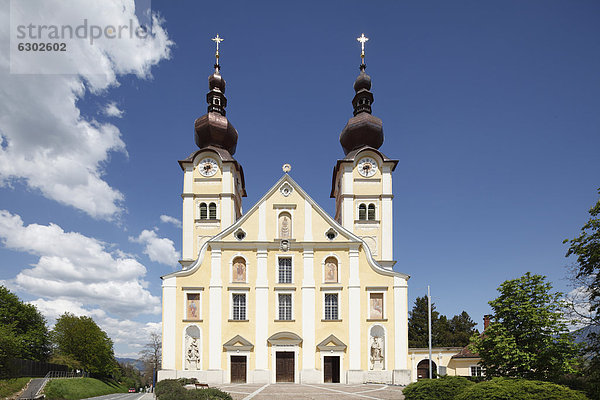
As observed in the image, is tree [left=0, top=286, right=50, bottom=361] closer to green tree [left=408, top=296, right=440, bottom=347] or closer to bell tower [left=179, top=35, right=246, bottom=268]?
bell tower [left=179, top=35, right=246, bottom=268]

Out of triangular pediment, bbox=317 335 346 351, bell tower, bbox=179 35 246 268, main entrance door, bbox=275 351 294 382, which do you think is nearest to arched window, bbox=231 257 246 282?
main entrance door, bbox=275 351 294 382

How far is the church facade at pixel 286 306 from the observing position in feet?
97.6

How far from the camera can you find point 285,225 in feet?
108

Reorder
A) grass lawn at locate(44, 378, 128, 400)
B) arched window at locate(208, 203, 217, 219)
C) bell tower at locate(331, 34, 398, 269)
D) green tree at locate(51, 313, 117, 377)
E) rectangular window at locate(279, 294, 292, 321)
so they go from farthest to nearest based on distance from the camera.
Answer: green tree at locate(51, 313, 117, 377)
arched window at locate(208, 203, 217, 219)
bell tower at locate(331, 34, 398, 269)
grass lawn at locate(44, 378, 128, 400)
rectangular window at locate(279, 294, 292, 321)

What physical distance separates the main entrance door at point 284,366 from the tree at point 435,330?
1144 inches

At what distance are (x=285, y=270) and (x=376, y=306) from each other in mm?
7085

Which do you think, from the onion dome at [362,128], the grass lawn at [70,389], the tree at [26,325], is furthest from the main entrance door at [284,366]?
the tree at [26,325]

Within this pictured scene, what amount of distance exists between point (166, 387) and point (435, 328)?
47230 millimetres

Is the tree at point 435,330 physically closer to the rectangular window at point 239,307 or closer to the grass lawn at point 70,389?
the rectangular window at point 239,307

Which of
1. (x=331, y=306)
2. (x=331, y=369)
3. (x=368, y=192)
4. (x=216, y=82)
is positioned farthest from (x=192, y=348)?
(x=216, y=82)

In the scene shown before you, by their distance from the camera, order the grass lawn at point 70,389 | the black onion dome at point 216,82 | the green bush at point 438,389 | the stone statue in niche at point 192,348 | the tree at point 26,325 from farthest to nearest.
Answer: the tree at point 26,325
the black onion dome at point 216,82
the grass lawn at point 70,389
the stone statue in niche at point 192,348
the green bush at point 438,389

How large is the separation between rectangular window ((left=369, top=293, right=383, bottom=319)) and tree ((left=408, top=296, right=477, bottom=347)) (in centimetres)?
2684

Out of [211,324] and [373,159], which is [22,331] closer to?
[211,324]

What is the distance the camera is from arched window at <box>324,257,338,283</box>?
31636 mm
